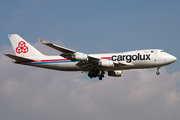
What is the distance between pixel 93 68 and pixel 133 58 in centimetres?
731

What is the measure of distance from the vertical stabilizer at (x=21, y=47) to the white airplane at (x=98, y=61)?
3.55 feet

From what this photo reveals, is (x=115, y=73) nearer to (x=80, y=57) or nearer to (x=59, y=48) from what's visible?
(x=80, y=57)

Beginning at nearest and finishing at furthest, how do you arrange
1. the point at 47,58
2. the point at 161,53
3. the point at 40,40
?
the point at 40,40 → the point at 161,53 → the point at 47,58

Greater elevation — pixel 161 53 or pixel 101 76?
pixel 161 53

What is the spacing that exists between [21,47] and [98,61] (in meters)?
17.3

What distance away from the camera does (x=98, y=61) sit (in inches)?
1874

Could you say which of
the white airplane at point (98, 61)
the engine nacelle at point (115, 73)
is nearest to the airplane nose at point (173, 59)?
the white airplane at point (98, 61)

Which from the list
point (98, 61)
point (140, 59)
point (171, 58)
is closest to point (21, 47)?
point (98, 61)

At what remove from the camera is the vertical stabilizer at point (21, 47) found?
2168 inches

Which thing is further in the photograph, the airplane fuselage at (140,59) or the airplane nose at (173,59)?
the airplane nose at (173,59)

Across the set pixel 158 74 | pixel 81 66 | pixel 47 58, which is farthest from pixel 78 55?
pixel 158 74

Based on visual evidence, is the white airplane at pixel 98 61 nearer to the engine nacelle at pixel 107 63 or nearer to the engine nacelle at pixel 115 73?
the engine nacelle at pixel 107 63

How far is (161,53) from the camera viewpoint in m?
49.0

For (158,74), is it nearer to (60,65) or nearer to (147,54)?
(147,54)
